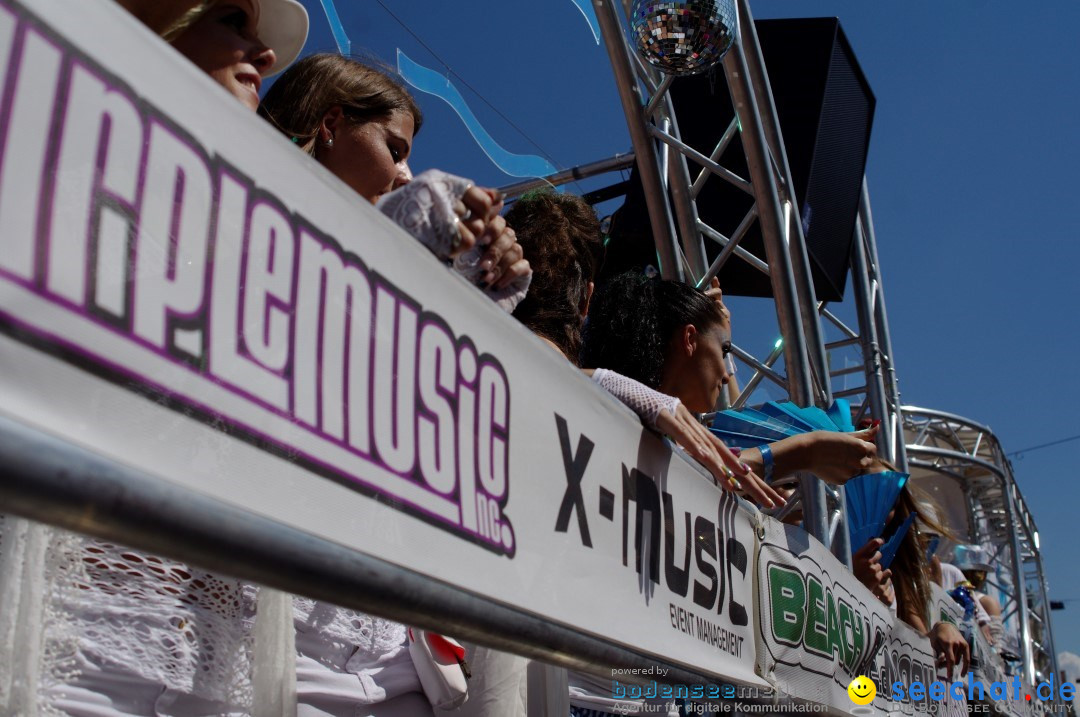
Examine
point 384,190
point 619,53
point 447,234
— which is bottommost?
point 447,234

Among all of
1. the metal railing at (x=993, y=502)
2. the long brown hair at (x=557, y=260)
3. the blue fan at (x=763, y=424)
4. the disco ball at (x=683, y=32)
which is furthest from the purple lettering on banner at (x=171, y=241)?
the metal railing at (x=993, y=502)

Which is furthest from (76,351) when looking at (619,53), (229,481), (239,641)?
(619,53)

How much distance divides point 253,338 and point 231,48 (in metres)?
0.56

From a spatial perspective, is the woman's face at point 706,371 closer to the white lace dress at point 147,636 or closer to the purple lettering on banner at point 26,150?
the white lace dress at point 147,636

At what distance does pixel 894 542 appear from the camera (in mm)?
3475

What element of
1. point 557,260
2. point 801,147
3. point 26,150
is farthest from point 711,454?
point 801,147

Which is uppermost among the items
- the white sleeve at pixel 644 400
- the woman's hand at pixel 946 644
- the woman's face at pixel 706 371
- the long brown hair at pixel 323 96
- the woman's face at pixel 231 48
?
the long brown hair at pixel 323 96

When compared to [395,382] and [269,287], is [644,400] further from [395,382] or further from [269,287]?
[269,287]

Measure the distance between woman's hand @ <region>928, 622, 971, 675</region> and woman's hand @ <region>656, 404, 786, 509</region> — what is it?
2.16 m

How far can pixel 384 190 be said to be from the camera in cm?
157

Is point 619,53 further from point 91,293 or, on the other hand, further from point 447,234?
point 91,293

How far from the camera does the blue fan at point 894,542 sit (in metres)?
3.46

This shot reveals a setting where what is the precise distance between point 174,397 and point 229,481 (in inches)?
3.1

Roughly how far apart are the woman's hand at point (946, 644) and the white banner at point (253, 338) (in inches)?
120
